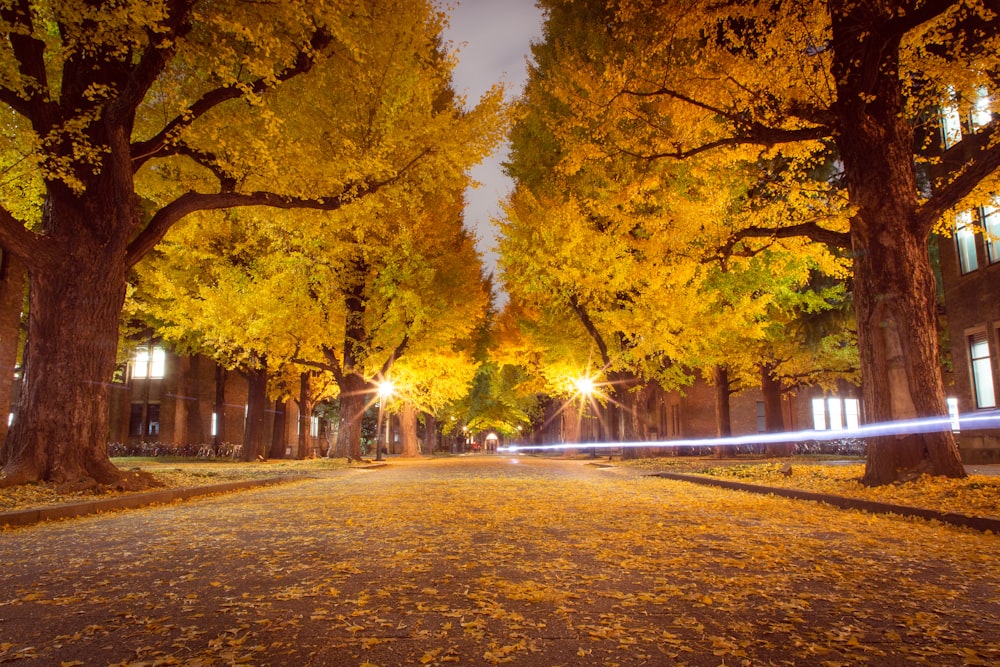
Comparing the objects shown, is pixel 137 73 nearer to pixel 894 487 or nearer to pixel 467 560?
pixel 467 560

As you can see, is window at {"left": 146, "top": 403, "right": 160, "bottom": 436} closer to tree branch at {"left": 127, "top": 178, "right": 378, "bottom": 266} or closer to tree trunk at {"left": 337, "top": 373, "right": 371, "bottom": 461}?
tree trunk at {"left": 337, "top": 373, "right": 371, "bottom": 461}

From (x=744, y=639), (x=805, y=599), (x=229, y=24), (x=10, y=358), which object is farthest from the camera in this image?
(x=10, y=358)

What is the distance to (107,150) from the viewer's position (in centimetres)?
1013

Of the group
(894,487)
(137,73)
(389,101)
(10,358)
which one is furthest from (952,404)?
(10,358)

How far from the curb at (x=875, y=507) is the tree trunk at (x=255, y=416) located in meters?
20.1

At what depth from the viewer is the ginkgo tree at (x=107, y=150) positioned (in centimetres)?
962

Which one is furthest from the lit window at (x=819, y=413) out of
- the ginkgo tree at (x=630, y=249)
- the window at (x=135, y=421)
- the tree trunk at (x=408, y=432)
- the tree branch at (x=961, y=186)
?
A: the window at (x=135, y=421)

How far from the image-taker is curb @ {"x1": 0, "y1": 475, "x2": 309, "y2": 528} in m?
7.18

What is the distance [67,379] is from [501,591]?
874 cm

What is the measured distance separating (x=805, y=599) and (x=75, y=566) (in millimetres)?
5102

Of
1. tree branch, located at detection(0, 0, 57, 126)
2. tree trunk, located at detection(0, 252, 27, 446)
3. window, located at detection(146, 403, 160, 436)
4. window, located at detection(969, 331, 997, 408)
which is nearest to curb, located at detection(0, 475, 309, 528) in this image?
tree branch, located at detection(0, 0, 57, 126)

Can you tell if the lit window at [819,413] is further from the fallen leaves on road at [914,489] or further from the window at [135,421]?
the window at [135,421]

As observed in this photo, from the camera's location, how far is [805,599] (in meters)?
3.90

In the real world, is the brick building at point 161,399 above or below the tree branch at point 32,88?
below
